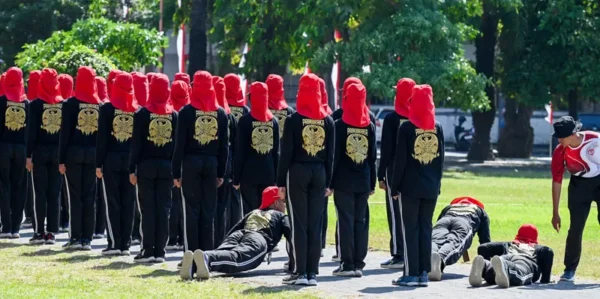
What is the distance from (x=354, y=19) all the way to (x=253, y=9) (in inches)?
143

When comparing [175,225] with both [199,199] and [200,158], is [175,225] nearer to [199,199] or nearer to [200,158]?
[199,199]

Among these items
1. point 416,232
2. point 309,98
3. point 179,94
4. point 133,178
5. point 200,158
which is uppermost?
point 179,94

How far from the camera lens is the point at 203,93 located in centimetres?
1555

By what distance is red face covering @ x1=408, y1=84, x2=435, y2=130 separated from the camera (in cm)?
1413

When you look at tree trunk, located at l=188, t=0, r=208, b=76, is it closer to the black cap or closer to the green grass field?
the green grass field

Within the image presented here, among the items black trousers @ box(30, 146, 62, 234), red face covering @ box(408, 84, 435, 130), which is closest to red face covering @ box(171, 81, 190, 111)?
black trousers @ box(30, 146, 62, 234)

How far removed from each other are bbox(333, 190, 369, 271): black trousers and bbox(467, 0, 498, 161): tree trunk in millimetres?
31723

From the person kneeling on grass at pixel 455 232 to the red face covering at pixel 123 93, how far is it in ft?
13.1

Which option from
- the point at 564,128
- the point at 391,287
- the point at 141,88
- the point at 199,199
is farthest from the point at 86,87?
the point at 564,128

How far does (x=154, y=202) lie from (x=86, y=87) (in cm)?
221

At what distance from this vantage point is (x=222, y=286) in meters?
13.8

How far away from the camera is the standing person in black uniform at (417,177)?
14.2m

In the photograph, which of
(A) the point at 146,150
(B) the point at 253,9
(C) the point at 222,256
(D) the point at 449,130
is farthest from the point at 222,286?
(D) the point at 449,130

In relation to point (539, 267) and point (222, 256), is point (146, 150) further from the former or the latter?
point (539, 267)
